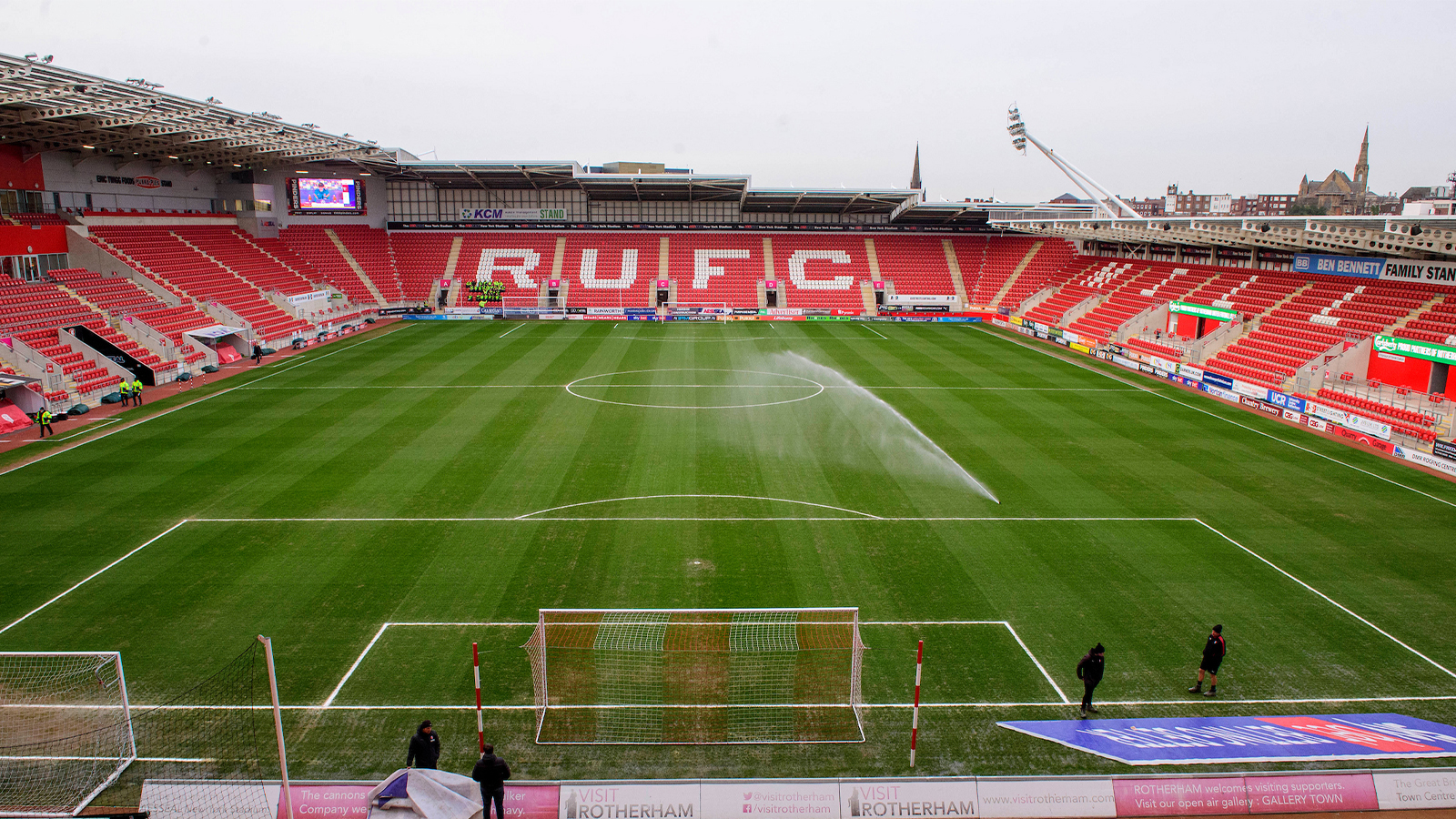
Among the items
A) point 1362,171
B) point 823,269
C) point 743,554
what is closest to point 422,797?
point 743,554

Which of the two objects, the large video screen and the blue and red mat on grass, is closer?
the blue and red mat on grass

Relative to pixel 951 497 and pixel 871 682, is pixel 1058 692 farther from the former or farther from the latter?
pixel 951 497

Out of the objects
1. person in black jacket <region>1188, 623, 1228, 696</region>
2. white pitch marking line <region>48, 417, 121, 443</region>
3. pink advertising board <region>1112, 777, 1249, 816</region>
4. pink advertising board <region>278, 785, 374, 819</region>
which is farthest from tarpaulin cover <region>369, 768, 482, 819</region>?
white pitch marking line <region>48, 417, 121, 443</region>

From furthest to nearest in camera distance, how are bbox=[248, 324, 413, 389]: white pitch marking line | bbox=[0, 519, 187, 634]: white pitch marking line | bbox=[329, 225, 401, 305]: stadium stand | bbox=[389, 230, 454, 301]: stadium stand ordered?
bbox=[389, 230, 454, 301]: stadium stand → bbox=[329, 225, 401, 305]: stadium stand → bbox=[248, 324, 413, 389]: white pitch marking line → bbox=[0, 519, 187, 634]: white pitch marking line

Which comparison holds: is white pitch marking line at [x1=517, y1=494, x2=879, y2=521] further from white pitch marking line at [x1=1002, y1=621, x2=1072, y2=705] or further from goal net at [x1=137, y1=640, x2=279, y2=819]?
goal net at [x1=137, y1=640, x2=279, y2=819]

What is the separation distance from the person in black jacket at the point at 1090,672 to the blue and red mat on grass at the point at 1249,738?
0.29 m

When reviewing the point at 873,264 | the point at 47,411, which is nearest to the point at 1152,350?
the point at 873,264

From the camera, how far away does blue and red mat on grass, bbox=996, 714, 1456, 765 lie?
9.84m

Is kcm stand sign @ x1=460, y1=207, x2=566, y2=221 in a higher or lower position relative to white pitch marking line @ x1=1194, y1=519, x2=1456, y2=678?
higher

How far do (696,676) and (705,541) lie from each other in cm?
475

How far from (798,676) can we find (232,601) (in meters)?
9.95

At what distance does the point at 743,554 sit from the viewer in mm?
15844

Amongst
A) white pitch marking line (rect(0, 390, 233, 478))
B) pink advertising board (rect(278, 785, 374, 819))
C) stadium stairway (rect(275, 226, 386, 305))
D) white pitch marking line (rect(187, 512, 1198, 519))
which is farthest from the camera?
stadium stairway (rect(275, 226, 386, 305))

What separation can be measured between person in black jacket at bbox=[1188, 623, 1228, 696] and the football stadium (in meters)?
0.07
